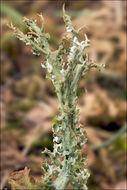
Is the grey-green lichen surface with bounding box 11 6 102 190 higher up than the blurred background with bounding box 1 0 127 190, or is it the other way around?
the blurred background with bounding box 1 0 127 190

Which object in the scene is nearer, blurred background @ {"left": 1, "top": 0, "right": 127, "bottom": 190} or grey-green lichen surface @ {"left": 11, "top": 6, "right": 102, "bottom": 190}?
grey-green lichen surface @ {"left": 11, "top": 6, "right": 102, "bottom": 190}

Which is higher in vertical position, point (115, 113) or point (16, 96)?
point (16, 96)

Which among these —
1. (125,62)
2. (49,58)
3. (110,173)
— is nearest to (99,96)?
(125,62)

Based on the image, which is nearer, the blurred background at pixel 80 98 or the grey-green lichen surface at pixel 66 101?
the grey-green lichen surface at pixel 66 101

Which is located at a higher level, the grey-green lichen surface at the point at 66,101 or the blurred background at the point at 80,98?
the blurred background at the point at 80,98

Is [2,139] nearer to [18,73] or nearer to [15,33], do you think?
[18,73]
